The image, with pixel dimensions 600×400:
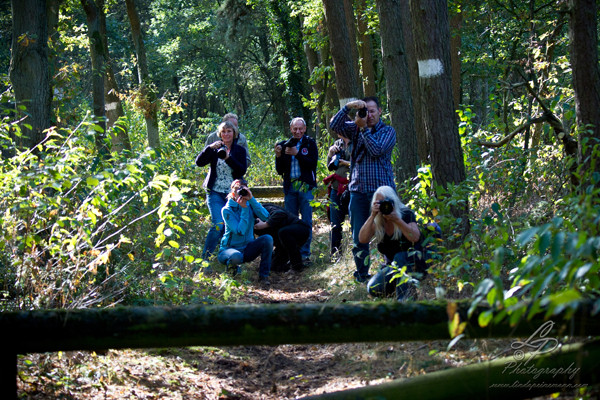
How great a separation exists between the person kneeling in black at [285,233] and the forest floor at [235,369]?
11.2 feet

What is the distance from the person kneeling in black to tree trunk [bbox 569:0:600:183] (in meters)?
4.79

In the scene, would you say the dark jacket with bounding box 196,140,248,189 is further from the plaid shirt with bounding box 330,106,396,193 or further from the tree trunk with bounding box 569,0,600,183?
the tree trunk with bounding box 569,0,600,183

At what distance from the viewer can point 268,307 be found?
301 cm

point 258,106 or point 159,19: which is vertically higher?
point 159,19

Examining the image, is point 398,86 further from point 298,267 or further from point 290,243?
point 298,267

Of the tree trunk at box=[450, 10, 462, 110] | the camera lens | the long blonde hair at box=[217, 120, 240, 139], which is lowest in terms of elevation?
the camera lens

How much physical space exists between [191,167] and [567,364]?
9.36m

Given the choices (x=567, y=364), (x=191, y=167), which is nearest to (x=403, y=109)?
(x=191, y=167)

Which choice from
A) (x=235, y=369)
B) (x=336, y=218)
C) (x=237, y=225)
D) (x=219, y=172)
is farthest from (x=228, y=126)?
(x=235, y=369)

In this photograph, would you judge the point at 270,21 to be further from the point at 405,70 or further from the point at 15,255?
the point at 15,255

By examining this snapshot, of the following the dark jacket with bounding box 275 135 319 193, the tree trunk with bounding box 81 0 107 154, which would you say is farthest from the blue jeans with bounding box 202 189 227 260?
the tree trunk with bounding box 81 0 107 154

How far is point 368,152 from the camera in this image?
24.6 ft

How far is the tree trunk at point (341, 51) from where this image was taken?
34.7 feet

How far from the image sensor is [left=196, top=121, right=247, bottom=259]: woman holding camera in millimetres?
9242
